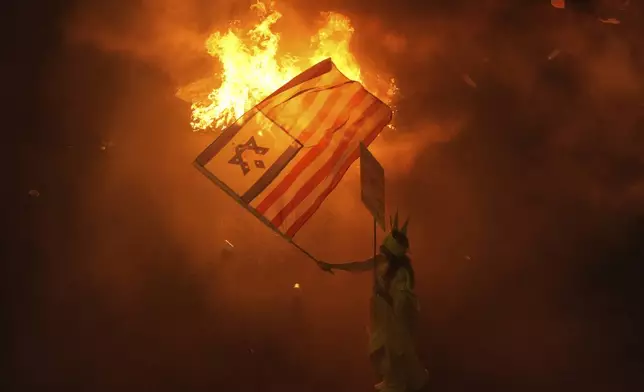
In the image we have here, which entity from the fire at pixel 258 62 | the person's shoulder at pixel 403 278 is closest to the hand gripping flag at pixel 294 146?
the person's shoulder at pixel 403 278

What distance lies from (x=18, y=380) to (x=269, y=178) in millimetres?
1597

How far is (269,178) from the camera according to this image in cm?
287

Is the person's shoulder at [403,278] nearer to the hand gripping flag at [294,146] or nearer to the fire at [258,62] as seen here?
the hand gripping flag at [294,146]

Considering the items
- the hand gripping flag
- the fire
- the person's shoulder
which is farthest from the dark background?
the person's shoulder

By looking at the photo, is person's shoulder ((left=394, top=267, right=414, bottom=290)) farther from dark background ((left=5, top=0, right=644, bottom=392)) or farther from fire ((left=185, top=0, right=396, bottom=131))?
fire ((left=185, top=0, right=396, bottom=131))

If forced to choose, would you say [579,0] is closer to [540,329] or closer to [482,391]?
[540,329]

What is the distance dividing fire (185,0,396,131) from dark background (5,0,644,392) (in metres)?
0.09

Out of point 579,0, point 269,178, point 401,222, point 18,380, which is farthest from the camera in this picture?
point 579,0

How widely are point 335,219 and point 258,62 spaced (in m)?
0.89

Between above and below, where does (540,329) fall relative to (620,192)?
below

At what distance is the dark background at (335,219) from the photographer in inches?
136

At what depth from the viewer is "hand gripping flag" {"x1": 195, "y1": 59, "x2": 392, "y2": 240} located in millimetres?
2844

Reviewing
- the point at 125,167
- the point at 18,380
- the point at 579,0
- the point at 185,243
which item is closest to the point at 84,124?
the point at 125,167

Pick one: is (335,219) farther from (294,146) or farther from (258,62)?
(258,62)
